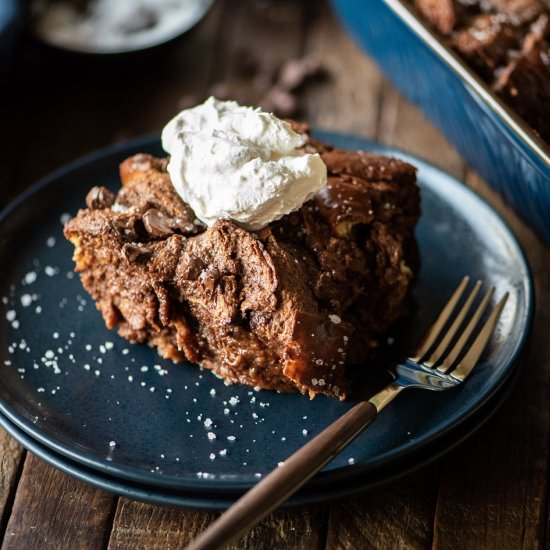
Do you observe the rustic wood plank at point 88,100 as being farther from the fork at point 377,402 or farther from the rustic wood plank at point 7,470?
the fork at point 377,402

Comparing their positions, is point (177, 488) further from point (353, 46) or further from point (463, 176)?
point (353, 46)

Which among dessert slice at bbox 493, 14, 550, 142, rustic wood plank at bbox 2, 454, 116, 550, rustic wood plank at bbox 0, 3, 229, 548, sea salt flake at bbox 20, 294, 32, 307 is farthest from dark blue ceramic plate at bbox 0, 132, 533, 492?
rustic wood plank at bbox 0, 3, 229, 548

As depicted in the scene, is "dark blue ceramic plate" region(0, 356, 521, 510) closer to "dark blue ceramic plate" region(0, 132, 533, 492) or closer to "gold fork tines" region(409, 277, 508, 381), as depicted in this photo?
"dark blue ceramic plate" region(0, 132, 533, 492)

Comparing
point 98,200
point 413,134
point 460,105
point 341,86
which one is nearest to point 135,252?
point 98,200

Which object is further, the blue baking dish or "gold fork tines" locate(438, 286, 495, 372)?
the blue baking dish

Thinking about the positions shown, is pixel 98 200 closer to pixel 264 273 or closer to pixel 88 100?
pixel 264 273

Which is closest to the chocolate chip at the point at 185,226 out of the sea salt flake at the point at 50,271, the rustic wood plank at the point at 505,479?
the sea salt flake at the point at 50,271
